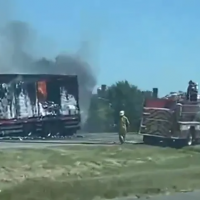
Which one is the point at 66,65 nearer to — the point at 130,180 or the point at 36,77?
the point at 36,77

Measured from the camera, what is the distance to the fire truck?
31.0m

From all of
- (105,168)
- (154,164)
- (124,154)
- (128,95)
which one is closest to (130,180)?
(105,168)

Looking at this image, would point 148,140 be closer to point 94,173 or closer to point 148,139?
point 148,139

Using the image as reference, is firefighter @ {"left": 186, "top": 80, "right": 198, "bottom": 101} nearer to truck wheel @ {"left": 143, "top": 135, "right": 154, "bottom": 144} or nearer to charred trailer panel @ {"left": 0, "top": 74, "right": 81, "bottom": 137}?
truck wheel @ {"left": 143, "top": 135, "right": 154, "bottom": 144}

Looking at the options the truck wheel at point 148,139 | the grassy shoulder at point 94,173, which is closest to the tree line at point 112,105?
the truck wheel at point 148,139

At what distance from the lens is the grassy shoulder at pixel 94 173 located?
1374cm

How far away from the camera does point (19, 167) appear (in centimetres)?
1803

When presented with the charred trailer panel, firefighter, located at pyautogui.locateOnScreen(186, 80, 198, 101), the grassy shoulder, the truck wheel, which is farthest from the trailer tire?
the charred trailer panel

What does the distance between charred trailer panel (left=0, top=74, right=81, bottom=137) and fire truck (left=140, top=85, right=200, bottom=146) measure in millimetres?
9753

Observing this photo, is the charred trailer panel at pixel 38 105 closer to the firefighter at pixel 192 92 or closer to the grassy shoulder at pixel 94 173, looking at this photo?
the firefighter at pixel 192 92

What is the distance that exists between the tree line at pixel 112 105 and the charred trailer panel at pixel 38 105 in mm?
31704

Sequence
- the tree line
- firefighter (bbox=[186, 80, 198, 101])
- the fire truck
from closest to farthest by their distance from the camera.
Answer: the fire truck
firefighter (bbox=[186, 80, 198, 101])
the tree line

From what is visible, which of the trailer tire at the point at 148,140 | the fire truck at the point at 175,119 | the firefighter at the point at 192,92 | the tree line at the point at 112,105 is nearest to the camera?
the fire truck at the point at 175,119

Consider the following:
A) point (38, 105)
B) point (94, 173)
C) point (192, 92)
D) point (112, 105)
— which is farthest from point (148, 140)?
point (112, 105)
